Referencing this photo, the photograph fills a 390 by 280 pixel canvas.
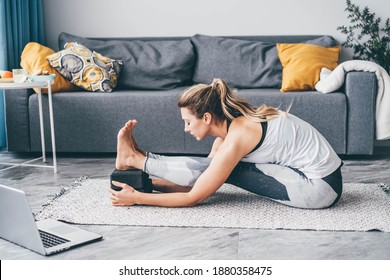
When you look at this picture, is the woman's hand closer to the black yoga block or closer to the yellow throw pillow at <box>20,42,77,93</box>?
the black yoga block

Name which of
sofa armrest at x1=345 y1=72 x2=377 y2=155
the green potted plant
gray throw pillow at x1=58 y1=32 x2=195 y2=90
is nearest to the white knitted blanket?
sofa armrest at x1=345 y1=72 x2=377 y2=155

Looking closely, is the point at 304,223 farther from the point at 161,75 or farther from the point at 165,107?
the point at 161,75

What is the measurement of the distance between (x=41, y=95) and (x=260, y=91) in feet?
4.61

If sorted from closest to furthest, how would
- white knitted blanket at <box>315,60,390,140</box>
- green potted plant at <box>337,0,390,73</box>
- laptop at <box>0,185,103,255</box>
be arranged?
1. laptop at <box>0,185,103,255</box>
2. white knitted blanket at <box>315,60,390,140</box>
3. green potted plant at <box>337,0,390,73</box>

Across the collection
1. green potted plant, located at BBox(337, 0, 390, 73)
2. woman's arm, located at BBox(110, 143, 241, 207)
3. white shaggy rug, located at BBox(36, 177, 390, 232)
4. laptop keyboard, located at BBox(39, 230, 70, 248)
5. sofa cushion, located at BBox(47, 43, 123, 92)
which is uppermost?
green potted plant, located at BBox(337, 0, 390, 73)

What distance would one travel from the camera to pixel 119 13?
193 inches

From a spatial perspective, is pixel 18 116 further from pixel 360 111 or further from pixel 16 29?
pixel 360 111

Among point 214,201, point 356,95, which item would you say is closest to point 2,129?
point 214,201

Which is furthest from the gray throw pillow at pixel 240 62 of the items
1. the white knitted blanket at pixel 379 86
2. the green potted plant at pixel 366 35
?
the white knitted blanket at pixel 379 86

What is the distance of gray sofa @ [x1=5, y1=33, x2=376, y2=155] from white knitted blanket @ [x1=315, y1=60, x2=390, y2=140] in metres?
0.04

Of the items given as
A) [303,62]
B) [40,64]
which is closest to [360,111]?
[303,62]

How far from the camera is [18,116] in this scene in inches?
164

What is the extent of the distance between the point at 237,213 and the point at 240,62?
1.94 m

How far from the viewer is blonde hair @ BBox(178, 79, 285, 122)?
8.86 feet
